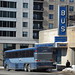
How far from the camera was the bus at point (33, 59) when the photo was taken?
36.7 metres

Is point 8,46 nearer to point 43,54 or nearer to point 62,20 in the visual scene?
point 62,20

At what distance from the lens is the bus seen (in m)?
36.7

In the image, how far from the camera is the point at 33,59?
3741cm

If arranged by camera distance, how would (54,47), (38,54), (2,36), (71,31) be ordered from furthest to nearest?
(2,36)
(54,47)
(71,31)
(38,54)

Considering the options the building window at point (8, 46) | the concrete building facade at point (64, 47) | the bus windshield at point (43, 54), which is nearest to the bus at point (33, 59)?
the bus windshield at point (43, 54)

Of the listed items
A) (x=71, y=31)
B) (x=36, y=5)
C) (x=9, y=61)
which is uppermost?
(x=36, y=5)

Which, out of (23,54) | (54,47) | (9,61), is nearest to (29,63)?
(23,54)

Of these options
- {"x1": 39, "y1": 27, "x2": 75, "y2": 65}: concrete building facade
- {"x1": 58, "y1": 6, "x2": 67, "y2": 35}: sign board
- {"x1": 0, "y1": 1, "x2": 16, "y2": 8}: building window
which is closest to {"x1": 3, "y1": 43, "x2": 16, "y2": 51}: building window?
{"x1": 0, "y1": 1, "x2": 16, "y2": 8}: building window

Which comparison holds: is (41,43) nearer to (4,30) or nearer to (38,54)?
(38,54)

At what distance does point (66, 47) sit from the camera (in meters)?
46.1

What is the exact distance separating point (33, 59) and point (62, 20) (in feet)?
39.7

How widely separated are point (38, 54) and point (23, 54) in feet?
14.0

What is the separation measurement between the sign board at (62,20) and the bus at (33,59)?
835 cm

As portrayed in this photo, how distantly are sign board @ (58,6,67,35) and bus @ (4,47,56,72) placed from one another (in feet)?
27.4
